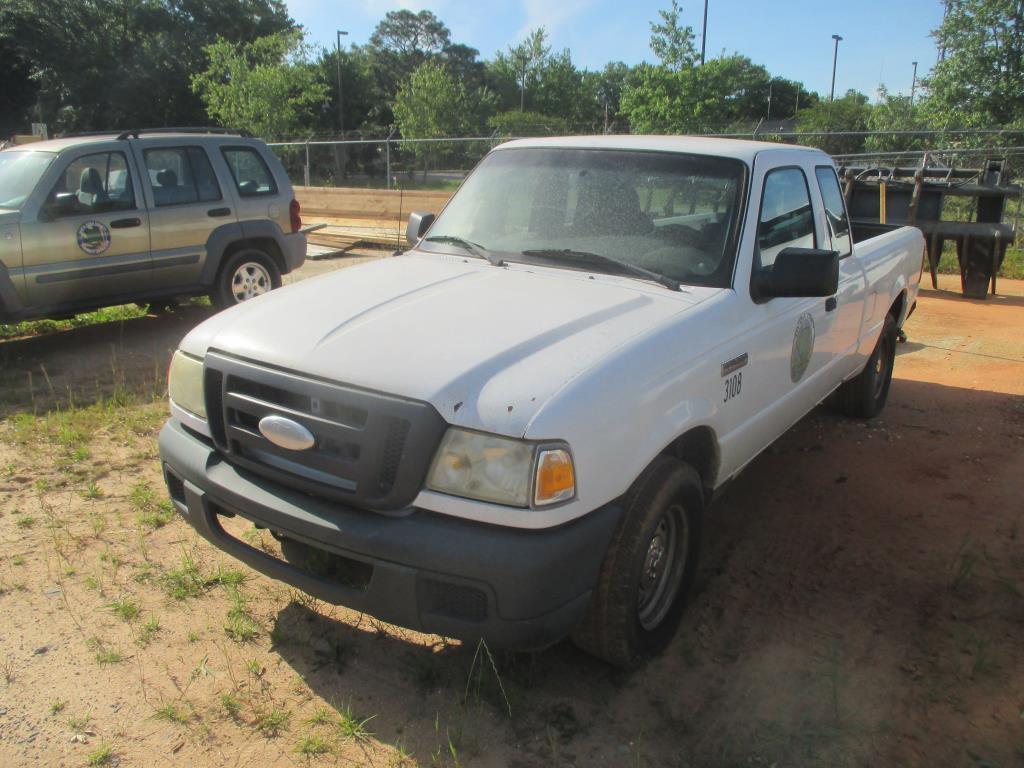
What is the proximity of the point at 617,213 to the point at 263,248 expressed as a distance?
6.18 m

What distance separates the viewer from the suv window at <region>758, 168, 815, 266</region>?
3900mm

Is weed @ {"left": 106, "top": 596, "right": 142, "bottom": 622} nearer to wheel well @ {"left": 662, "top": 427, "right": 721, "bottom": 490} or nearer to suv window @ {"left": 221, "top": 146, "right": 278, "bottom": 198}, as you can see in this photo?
wheel well @ {"left": 662, "top": 427, "right": 721, "bottom": 490}

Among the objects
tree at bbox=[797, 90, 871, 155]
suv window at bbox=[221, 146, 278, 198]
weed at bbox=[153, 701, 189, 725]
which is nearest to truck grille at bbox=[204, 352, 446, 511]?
weed at bbox=[153, 701, 189, 725]

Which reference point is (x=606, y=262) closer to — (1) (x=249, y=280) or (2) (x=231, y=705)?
(2) (x=231, y=705)

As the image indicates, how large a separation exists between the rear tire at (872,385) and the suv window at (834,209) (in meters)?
1.09

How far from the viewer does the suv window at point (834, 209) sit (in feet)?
15.8

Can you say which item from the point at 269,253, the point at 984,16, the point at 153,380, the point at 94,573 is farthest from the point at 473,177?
the point at 984,16

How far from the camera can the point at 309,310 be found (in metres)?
3.21

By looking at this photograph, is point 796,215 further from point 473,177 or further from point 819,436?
point 819,436

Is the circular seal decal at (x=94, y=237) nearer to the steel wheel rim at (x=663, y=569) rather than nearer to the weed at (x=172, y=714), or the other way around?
the weed at (x=172, y=714)

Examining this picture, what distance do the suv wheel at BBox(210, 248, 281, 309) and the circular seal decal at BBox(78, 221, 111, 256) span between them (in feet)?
4.05

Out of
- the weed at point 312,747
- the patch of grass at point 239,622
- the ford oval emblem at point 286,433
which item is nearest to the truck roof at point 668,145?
the ford oval emblem at point 286,433

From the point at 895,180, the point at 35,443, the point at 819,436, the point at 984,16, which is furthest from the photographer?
the point at 984,16

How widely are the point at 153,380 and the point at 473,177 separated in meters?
3.71
